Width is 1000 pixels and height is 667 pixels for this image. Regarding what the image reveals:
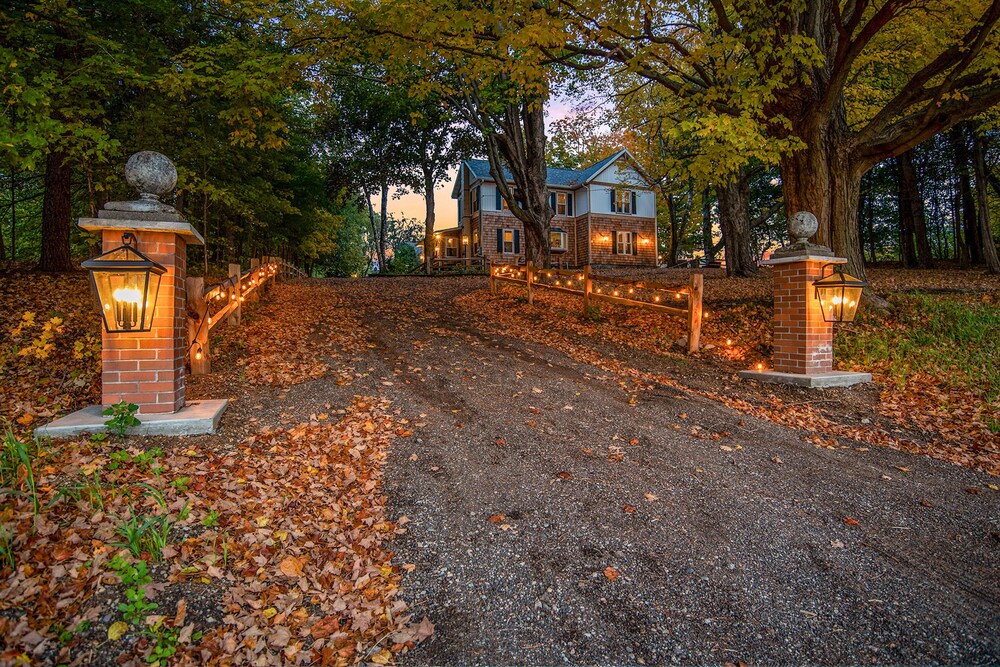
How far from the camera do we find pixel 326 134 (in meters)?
21.1

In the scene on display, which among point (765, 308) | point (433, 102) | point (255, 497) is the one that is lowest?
point (255, 497)

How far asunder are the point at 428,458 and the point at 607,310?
7.86 meters

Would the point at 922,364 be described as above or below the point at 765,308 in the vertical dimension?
below

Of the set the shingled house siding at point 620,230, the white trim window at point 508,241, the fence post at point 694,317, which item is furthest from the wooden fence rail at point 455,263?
the fence post at point 694,317

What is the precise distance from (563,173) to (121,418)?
2982cm

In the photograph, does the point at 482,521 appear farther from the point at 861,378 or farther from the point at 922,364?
the point at 922,364

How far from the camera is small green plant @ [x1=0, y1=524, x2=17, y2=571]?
7.77ft

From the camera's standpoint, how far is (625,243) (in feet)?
96.0

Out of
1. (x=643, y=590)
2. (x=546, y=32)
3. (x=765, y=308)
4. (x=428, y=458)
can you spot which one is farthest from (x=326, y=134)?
(x=643, y=590)

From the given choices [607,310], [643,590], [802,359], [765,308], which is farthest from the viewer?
[607,310]

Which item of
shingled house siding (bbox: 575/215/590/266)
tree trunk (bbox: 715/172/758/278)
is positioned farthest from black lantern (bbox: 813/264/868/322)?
shingled house siding (bbox: 575/215/590/266)

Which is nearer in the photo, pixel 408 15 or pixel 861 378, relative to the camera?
pixel 861 378

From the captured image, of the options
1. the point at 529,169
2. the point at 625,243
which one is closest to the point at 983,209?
the point at 529,169

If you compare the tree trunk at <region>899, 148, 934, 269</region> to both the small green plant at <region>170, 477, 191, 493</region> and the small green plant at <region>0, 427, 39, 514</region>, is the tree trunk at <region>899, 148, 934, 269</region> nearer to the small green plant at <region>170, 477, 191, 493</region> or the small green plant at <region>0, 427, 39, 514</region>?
the small green plant at <region>170, 477, 191, 493</region>
